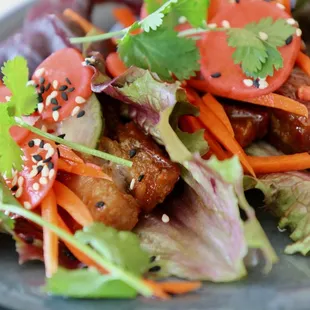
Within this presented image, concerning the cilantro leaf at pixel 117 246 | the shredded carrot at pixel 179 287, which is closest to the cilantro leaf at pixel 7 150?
the cilantro leaf at pixel 117 246

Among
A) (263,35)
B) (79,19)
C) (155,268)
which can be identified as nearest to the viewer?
(155,268)

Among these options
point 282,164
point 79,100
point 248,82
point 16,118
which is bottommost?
point 282,164

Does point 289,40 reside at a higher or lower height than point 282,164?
higher

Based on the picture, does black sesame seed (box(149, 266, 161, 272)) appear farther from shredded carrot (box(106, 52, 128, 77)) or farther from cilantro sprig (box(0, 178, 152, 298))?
shredded carrot (box(106, 52, 128, 77))

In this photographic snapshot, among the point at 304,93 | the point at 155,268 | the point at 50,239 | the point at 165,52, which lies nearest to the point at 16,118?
the point at 50,239

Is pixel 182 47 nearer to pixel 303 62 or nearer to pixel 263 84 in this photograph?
pixel 263 84

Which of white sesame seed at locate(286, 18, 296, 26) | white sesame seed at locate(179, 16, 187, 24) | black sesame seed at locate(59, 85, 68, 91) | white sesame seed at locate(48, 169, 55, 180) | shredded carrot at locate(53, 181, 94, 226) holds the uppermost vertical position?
black sesame seed at locate(59, 85, 68, 91)

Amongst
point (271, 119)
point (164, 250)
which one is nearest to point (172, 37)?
point (271, 119)

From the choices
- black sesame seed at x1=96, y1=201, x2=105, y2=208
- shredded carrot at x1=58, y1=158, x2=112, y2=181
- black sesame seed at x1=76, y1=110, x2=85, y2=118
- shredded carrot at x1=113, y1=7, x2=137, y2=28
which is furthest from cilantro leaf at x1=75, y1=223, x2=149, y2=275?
shredded carrot at x1=113, y1=7, x2=137, y2=28
